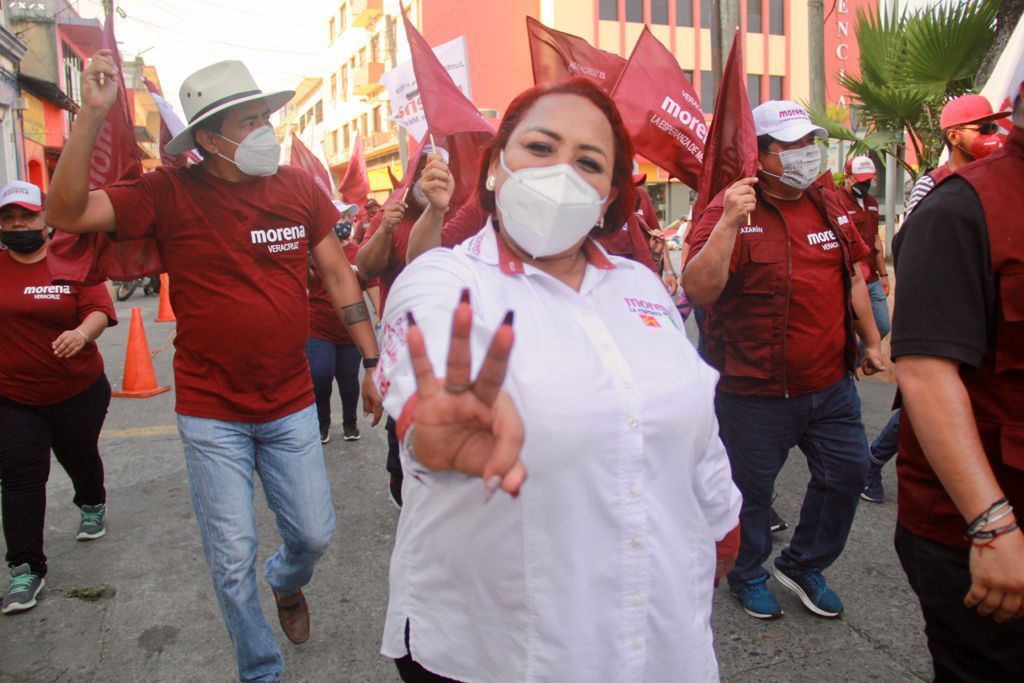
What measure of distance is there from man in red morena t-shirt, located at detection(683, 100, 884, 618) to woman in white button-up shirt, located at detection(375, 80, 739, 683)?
1.64 m

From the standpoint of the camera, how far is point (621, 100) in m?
3.90

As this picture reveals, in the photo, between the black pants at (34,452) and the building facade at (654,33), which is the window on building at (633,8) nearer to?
the building facade at (654,33)

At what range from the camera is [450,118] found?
4.11 metres

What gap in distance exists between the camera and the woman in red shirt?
397 cm

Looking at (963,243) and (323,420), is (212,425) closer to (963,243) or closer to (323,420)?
(963,243)

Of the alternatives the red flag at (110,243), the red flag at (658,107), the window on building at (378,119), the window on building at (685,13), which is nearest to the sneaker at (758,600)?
the red flag at (658,107)

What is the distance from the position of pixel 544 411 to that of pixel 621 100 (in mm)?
2713

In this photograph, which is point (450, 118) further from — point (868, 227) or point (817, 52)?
point (817, 52)

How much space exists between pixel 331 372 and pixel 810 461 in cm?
374

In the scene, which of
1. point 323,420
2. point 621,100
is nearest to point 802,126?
point 621,100

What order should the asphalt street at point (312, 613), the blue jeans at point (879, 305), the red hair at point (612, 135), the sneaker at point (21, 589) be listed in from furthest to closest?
1. the blue jeans at point (879, 305)
2. the sneaker at point (21, 589)
3. the asphalt street at point (312, 613)
4. the red hair at point (612, 135)

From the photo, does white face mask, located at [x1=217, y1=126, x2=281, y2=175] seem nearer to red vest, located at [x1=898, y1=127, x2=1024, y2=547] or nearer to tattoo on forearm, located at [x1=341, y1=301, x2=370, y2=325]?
tattoo on forearm, located at [x1=341, y1=301, x2=370, y2=325]

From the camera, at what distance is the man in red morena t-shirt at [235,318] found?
2936 millimetres

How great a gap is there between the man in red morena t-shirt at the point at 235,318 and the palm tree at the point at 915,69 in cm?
589
